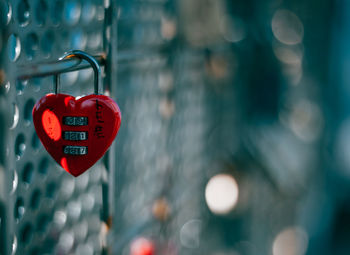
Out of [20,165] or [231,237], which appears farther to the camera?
[231,237]

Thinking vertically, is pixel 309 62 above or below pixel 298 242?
above

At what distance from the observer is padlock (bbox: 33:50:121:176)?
A: 21.4 inches

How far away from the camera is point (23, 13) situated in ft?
2.14

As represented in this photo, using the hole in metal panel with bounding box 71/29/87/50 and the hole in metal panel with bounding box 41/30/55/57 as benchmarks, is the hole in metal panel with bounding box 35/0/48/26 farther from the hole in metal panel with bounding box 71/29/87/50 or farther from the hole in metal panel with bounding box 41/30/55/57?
the hole in metal panel with bounding box 71/29/87/50

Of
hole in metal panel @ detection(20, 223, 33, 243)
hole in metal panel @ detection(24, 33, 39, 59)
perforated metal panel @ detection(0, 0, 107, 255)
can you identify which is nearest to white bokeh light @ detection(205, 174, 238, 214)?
perforated metal panel @ detection(0, 0, 107, 255)

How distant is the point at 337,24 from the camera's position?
3.36m

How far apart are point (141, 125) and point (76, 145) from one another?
31.5 inches

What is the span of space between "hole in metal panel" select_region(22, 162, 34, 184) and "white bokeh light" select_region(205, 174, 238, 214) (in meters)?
1.65

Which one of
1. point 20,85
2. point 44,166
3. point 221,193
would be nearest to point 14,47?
point 20,85

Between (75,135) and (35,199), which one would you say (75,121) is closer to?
(75,135)

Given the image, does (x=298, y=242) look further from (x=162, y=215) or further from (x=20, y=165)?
(x=20, y=165)

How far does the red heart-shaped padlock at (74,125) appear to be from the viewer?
21.4 inches

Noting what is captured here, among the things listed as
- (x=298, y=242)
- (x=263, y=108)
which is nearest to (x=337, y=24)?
(x=263, y=108)

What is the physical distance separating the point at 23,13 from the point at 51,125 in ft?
0.76
